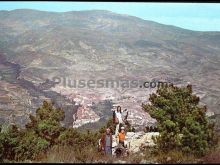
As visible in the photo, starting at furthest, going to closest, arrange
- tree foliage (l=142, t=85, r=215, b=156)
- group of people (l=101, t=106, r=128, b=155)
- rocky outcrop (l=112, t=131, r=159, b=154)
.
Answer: rocky outcrop (l=112, t=131, r=159, b=154) < group of people (l=101, t=106, r=128, b=155) < tree foliage (l=142, t=85, r=215, b=156)

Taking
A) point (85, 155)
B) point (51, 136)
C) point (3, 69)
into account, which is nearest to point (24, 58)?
point (3, 69)

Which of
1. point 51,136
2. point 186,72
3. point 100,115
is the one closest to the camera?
point 51,136

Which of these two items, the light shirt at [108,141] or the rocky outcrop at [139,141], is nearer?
the light shirt at [108,141]

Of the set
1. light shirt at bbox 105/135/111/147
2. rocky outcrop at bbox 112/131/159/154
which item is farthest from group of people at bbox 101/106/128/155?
rocky outcrop at bbox 112/131/159/154

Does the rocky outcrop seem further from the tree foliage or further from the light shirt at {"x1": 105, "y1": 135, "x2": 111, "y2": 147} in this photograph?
the light shirt at {"x1": 105, "y1": 135, "x2": 111, "y2": 147}

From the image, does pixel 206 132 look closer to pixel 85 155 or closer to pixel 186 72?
pixel 85 155

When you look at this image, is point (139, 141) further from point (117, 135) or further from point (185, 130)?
point (185, 130)

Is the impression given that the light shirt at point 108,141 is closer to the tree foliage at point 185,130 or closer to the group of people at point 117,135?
the group of people at point 117,135

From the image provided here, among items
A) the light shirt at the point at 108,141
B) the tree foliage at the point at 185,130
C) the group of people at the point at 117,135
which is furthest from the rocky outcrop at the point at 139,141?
the light shirt at the point at 108,141

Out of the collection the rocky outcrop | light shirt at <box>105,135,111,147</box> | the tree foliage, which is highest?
the tree foliage

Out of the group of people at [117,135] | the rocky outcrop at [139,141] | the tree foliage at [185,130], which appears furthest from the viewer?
the rocky outcrop at [139,141]

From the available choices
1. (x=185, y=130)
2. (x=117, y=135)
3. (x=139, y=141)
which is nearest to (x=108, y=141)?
(x=117, y=135)
